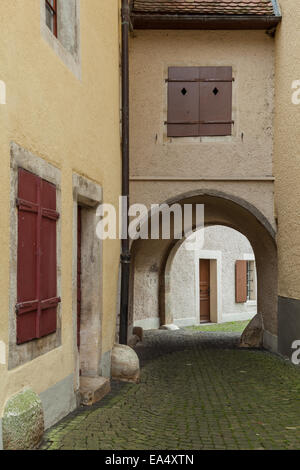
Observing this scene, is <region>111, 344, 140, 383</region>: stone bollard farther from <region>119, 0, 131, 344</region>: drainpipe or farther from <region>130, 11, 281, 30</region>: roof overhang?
<region>130, 11, 281, 30</region>: roof overhang

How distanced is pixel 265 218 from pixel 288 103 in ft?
5.89

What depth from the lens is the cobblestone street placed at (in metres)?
4.37

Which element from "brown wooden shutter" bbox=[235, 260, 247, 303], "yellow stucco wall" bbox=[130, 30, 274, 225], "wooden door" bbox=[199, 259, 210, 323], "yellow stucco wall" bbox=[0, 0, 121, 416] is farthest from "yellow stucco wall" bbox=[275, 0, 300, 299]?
"brown wooden shutter" bbox=[235, 260, 247, 303]

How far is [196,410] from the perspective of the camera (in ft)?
17.9

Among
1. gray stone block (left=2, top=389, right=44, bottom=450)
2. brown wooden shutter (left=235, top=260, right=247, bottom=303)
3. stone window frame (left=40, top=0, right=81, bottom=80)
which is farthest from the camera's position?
brown wooden shutter (left=235, top=260, right=247, bottom=303)

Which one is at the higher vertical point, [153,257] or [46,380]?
[153,257]

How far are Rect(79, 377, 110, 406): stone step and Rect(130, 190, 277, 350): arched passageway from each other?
3.65 m

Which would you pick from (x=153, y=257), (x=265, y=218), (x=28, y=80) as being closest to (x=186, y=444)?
(x=28, y=80)

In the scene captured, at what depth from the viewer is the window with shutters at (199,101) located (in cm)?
898

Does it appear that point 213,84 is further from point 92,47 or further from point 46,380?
point 46,380

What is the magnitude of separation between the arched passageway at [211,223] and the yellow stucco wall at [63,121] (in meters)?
2.35

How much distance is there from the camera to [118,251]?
784cm

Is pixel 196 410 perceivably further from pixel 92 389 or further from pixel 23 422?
pixel 23 422

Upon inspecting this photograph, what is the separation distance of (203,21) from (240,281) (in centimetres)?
1123
